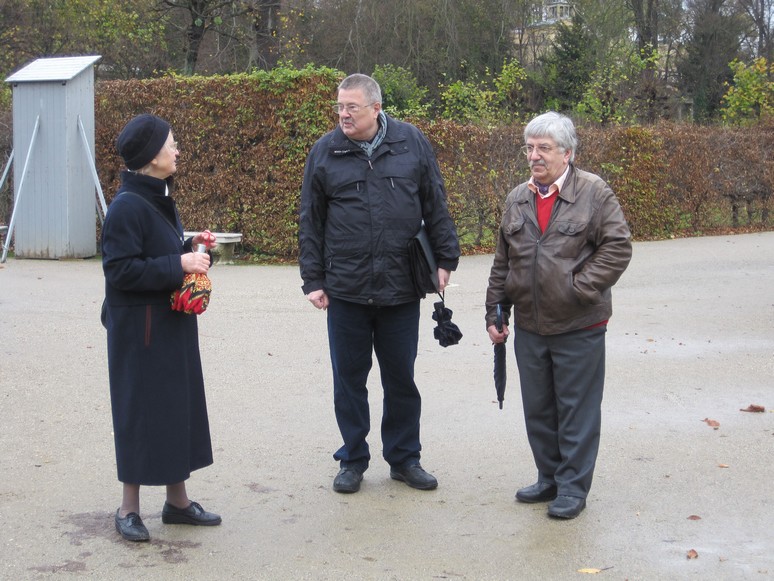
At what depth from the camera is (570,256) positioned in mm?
4559

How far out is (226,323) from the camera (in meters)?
9.29

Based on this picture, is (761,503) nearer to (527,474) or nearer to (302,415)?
(527,474)

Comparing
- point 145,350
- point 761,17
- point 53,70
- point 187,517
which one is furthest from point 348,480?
point 761,17

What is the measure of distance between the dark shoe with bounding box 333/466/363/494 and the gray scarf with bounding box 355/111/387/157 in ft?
5.00

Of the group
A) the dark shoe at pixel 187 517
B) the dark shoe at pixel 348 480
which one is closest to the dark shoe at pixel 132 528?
the dark shoe at pixel 187 517

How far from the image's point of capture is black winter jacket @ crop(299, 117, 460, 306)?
4.86m

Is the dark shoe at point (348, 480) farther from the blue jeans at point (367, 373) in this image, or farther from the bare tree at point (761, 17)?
the bare tree at point (761, 17)

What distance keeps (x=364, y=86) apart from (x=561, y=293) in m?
1.33

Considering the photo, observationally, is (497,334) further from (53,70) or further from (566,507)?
(53,70)

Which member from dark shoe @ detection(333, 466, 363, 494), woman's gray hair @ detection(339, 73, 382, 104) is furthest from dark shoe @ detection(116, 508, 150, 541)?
woman's gray hair @ detection(339, 73, 382, 104)

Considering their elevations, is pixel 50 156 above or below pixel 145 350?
above

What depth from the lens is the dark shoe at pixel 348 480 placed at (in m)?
4.96

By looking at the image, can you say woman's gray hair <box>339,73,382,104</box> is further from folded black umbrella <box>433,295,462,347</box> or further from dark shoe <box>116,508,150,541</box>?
dark shoe <box>116,508,150,541</box>

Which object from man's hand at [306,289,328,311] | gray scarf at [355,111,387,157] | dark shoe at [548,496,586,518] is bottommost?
dark shoe at [548,496,586,518]
